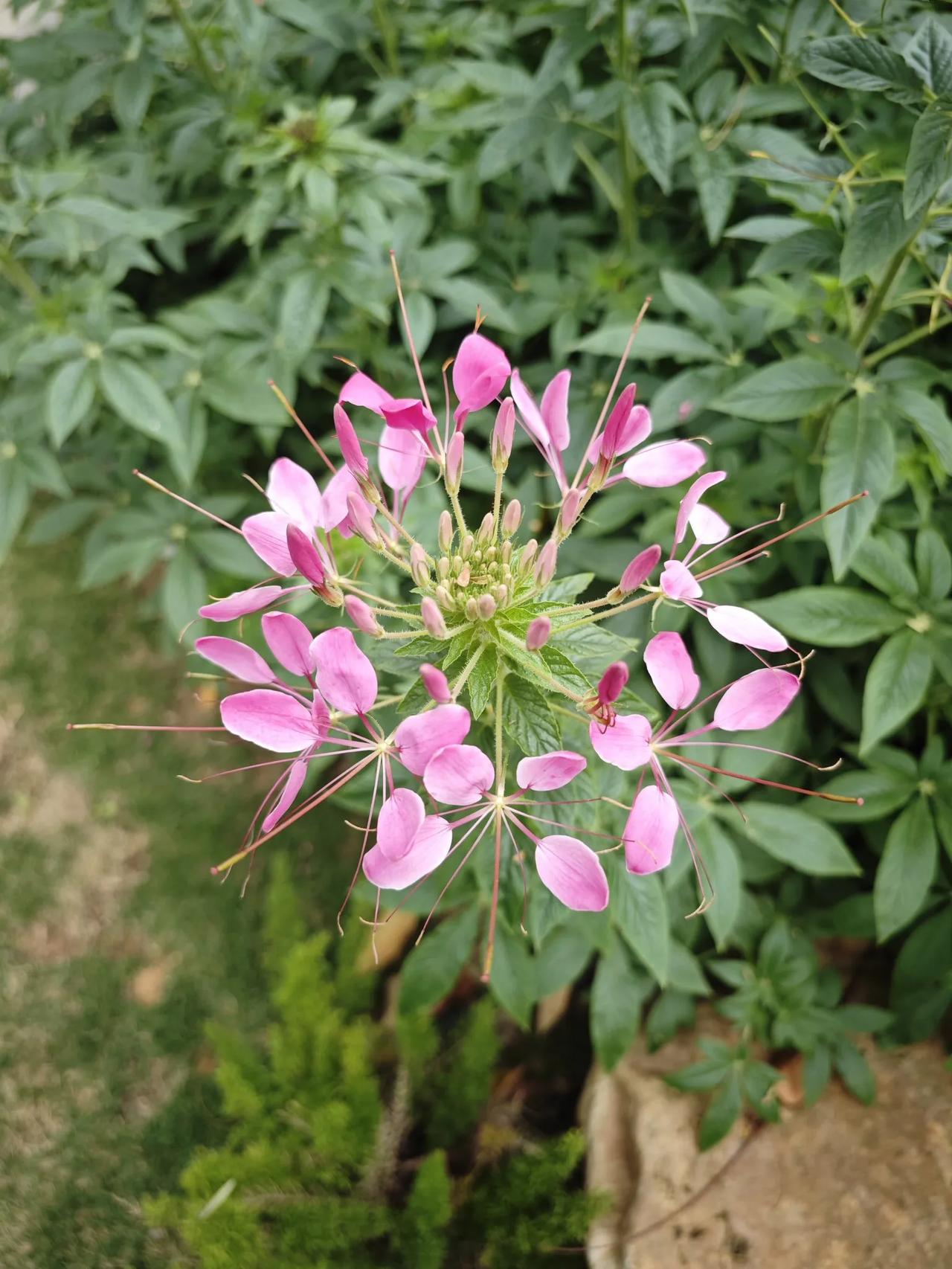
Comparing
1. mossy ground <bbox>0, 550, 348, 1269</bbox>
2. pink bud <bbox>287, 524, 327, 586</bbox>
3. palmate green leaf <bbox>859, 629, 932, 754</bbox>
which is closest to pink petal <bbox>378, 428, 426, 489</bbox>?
pink bud <bbox>287, 524, 327, 586</bbox>

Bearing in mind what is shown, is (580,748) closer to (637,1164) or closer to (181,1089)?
(637,1164)

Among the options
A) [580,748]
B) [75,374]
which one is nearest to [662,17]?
[75,374]

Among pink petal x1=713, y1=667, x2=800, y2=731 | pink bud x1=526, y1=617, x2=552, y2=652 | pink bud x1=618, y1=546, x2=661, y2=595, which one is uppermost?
pink bud x1=526, y1=617, x2=552, y2=652

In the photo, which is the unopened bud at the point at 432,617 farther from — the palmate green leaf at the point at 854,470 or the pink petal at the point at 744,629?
the palmate green leaf at the point at 854,470

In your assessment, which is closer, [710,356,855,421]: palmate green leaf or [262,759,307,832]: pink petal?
[262,759,307,832]: pink petal

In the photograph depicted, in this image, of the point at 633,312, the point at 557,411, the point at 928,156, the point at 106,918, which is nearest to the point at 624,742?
the point at 557,411

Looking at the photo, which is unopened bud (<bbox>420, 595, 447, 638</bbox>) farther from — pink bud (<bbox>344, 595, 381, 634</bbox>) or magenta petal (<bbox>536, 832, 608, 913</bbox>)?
magenta petal (<bbox>536, 832, 608, 913</bbox>)
